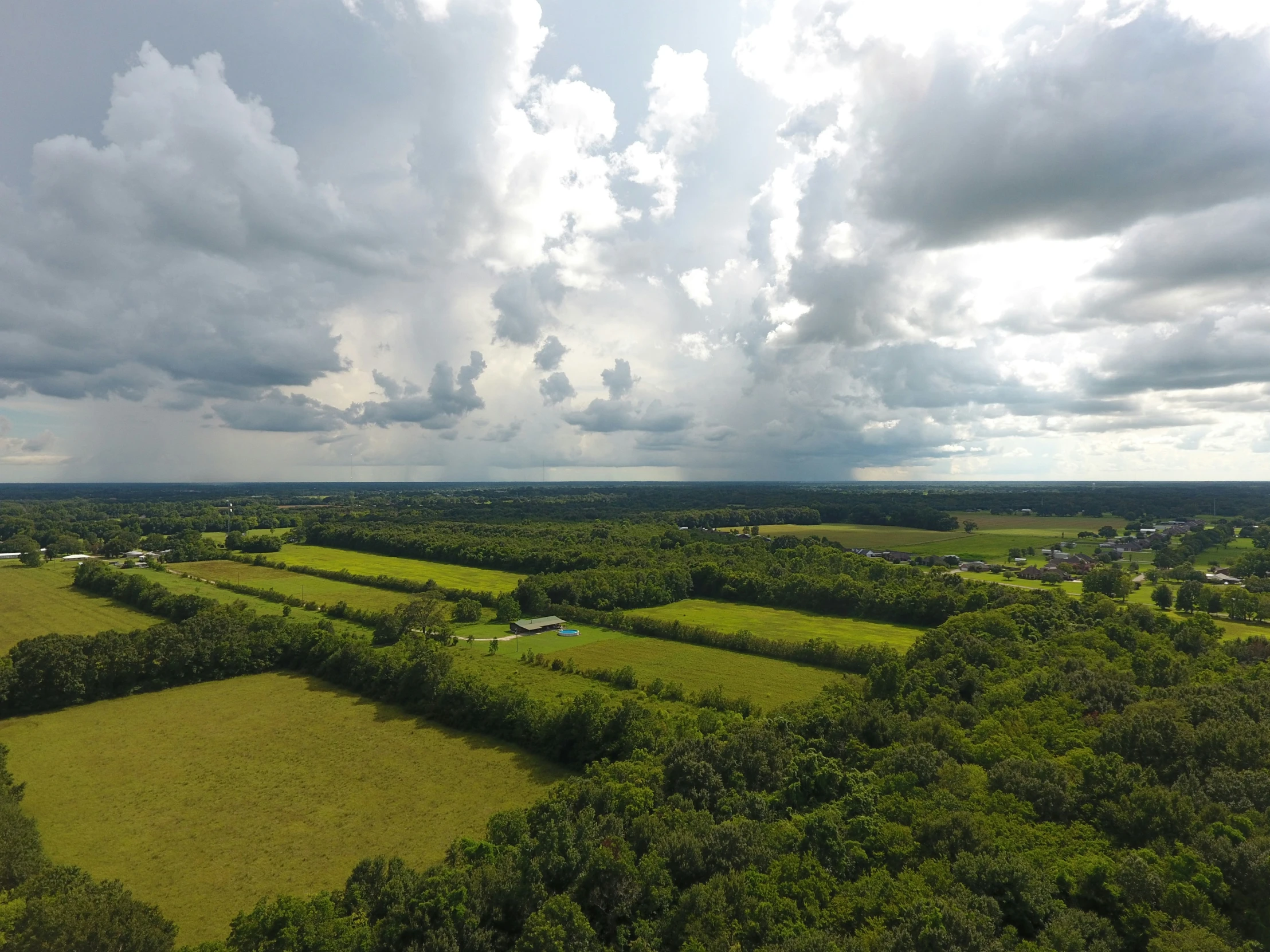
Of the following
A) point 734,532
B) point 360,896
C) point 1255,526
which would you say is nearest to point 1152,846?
point 360,896

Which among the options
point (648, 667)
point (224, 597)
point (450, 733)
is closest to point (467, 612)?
point (648, 667)

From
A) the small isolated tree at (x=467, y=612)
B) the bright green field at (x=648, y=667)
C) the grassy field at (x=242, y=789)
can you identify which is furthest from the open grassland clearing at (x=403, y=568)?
the grassy field at (x=242, y=789)

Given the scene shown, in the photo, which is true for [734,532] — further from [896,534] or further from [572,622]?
[572,622]

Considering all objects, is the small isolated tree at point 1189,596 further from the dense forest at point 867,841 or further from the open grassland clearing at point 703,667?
the open grassland clearing at point 703,667

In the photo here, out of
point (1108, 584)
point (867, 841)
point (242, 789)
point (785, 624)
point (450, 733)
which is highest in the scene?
point (1108, 584)

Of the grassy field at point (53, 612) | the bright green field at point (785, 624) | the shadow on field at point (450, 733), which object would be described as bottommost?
the shadow on field at point (450, 733)

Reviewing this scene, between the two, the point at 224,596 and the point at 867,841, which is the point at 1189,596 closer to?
the point at 867,841
